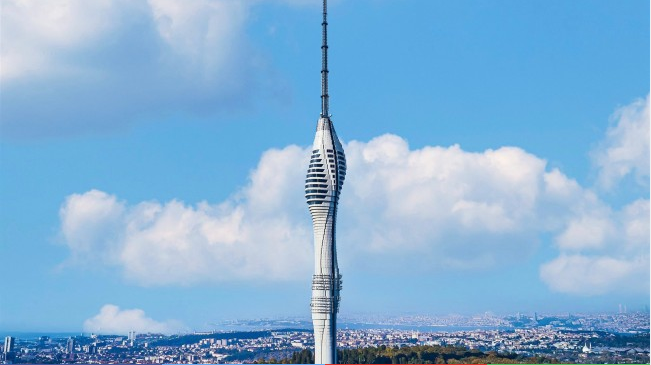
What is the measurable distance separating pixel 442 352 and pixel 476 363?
10.9 m

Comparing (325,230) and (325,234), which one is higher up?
(325,230)

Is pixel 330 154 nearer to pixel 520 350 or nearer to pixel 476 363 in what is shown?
pixel 476 363

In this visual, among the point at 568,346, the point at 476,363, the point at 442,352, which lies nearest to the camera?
the point at 476,363

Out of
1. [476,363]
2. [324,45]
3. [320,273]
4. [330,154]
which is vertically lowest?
[476,363]

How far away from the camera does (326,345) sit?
109250mm

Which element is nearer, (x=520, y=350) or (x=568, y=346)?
(x=520, y=350)

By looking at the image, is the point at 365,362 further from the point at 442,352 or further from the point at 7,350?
the point at 7,350

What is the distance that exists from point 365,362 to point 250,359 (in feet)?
205

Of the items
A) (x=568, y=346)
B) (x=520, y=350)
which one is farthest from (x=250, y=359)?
(x=568, y=346)

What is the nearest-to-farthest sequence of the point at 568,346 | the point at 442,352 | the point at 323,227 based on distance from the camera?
1. the point at 323,227
2. the point at 442,352
3. the point at 568,346

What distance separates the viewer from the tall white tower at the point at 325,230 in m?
108

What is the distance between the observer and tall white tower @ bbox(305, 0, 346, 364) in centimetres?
10831

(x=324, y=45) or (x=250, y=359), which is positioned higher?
(x=324, y=45)

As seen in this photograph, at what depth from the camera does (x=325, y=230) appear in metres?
108
